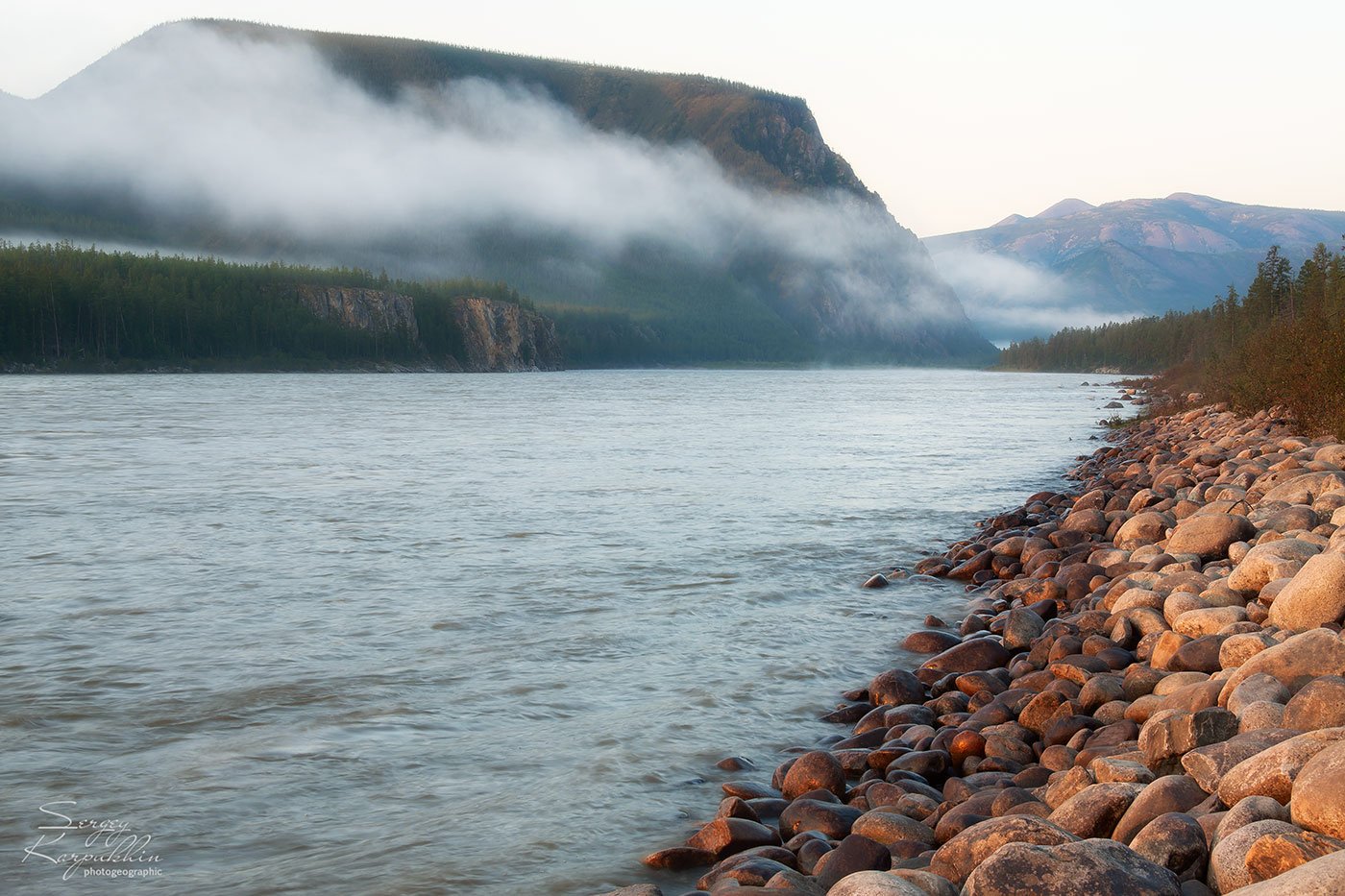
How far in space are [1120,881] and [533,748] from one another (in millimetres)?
5766

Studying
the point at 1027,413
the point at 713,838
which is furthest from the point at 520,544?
the point at 1027,413

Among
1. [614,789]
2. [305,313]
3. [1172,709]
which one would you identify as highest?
[305,313]

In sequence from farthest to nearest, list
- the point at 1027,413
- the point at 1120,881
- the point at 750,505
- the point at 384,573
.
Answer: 1. the point at 1027,413
2. the point at 750,505
3. the point at 384,573
4. the point at 1120,881

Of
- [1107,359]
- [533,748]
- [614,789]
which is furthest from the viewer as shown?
[1107,359]

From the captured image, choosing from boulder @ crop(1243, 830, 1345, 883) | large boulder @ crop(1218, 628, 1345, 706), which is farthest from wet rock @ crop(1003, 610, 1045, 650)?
boulder @ crop(1243, 830, 1345, 883)

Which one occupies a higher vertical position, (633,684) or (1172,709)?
(1172,709)

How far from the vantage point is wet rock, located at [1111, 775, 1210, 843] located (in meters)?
5.80

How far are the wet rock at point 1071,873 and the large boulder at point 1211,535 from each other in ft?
29.1

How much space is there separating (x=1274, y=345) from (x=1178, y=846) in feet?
112

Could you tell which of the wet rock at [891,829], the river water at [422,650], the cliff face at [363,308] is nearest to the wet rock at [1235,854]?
the wet rock at [891,829]

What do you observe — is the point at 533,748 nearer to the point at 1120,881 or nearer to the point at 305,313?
the point at 1120,881

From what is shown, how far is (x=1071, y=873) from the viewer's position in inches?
185

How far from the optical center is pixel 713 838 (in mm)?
7316

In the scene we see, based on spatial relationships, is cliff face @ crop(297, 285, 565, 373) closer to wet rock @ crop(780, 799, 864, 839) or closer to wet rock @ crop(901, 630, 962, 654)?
wet rock @ crop(901, 630, 962, 654)
